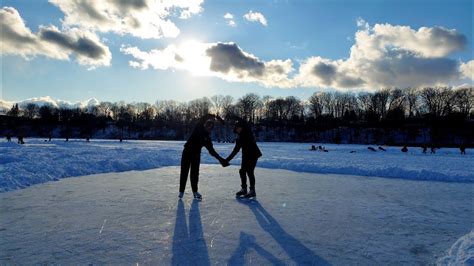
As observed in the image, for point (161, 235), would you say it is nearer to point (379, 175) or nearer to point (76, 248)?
point (76, 248)

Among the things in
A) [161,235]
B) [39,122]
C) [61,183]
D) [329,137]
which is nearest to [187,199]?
[161,235]

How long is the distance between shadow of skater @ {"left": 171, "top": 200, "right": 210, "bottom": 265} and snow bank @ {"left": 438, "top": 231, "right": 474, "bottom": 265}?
215cm

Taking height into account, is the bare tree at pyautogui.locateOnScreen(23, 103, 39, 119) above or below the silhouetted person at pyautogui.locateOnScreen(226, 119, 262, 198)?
above

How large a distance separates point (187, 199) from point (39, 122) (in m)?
96.4

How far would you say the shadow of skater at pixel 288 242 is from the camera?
284 centimetres

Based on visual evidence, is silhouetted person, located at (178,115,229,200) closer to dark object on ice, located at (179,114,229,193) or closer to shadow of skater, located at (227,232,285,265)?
dark object on ice, located at (179,114,229,193)

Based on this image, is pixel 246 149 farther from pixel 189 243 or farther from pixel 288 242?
pixel 189 243

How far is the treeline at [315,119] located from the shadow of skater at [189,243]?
168 feet

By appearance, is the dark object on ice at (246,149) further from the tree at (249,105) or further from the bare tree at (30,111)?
the bare tree at (30,111)

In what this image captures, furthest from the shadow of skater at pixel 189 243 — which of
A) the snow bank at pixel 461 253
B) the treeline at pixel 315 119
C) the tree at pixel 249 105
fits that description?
the tree at pixel 249 105

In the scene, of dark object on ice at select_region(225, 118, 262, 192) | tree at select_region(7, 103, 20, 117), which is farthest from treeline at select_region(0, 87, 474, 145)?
dark object on ice at select_region(225, 118, 262, 192)

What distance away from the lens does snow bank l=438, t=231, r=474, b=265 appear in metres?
2.60

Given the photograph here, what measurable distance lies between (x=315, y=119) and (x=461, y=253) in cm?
7661

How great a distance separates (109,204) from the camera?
4879mm
